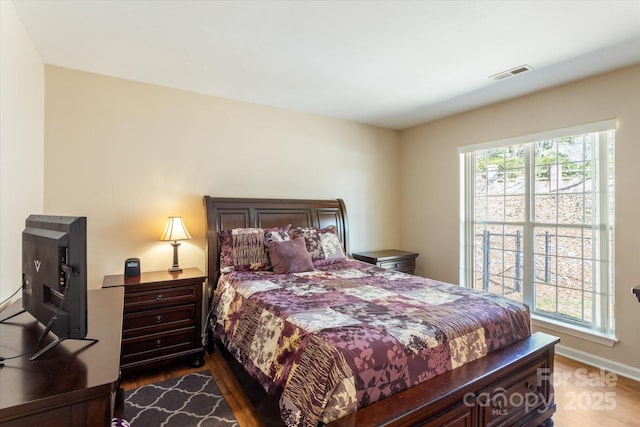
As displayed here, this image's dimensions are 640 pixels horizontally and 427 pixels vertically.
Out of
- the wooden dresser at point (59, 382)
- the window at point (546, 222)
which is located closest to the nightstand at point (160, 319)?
the wooden dresser at point (59, 382)

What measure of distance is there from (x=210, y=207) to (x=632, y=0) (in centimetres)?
340

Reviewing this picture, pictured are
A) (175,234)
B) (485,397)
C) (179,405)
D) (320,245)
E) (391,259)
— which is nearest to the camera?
(485,397)

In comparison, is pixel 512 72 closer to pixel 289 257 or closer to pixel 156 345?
pixel 289 257

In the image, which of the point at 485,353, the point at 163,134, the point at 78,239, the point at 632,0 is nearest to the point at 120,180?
the point at 163,134

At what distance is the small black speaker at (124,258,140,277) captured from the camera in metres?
2.73

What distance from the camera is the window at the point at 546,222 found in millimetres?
2850

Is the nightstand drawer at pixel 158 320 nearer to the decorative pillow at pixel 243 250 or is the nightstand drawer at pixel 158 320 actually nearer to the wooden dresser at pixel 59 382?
the decorative pillow at pixel 243 250

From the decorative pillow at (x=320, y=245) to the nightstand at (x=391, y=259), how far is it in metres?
0.66

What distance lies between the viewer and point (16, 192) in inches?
79.7

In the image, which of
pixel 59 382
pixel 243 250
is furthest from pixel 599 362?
pixel 59 382

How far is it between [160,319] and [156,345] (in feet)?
0.69

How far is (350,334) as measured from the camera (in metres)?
1.53

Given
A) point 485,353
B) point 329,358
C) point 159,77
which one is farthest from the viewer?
point 159,77

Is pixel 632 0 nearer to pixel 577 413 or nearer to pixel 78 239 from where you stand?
pixel 577 413
